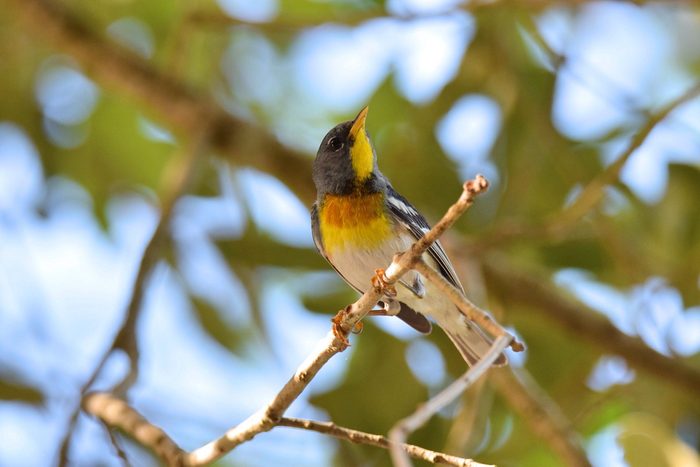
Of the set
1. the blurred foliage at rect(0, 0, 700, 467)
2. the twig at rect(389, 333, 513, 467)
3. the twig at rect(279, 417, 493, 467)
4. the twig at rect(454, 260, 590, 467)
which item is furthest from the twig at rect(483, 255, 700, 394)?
the twig at rect(389, 333, 513, 467)

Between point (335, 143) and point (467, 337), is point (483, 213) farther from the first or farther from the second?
point (335, 143)

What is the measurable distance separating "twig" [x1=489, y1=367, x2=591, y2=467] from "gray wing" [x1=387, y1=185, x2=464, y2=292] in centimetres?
57

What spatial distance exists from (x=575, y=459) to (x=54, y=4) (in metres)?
3.50

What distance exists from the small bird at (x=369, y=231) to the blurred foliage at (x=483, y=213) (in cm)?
65

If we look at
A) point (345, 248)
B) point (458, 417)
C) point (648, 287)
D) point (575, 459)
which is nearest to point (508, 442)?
point (458, 417)

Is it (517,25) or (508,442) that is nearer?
(508,442)

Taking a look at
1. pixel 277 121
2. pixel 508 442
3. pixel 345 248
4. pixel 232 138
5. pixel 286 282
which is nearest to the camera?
pixel 345 248

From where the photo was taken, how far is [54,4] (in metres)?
4.99

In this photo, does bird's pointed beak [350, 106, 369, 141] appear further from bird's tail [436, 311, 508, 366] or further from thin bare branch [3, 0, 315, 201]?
thin bare branch [3, 0, 315, 201]

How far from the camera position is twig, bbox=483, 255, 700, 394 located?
13.8ft

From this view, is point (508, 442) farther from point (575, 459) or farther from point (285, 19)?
point (285, 19)

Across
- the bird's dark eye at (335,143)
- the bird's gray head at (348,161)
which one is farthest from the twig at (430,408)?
the bird's dark eye at (335,143)

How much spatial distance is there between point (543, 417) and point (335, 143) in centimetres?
126

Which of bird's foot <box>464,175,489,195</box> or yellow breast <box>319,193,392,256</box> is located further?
yellow breast <box>319,193,392,256</box>
